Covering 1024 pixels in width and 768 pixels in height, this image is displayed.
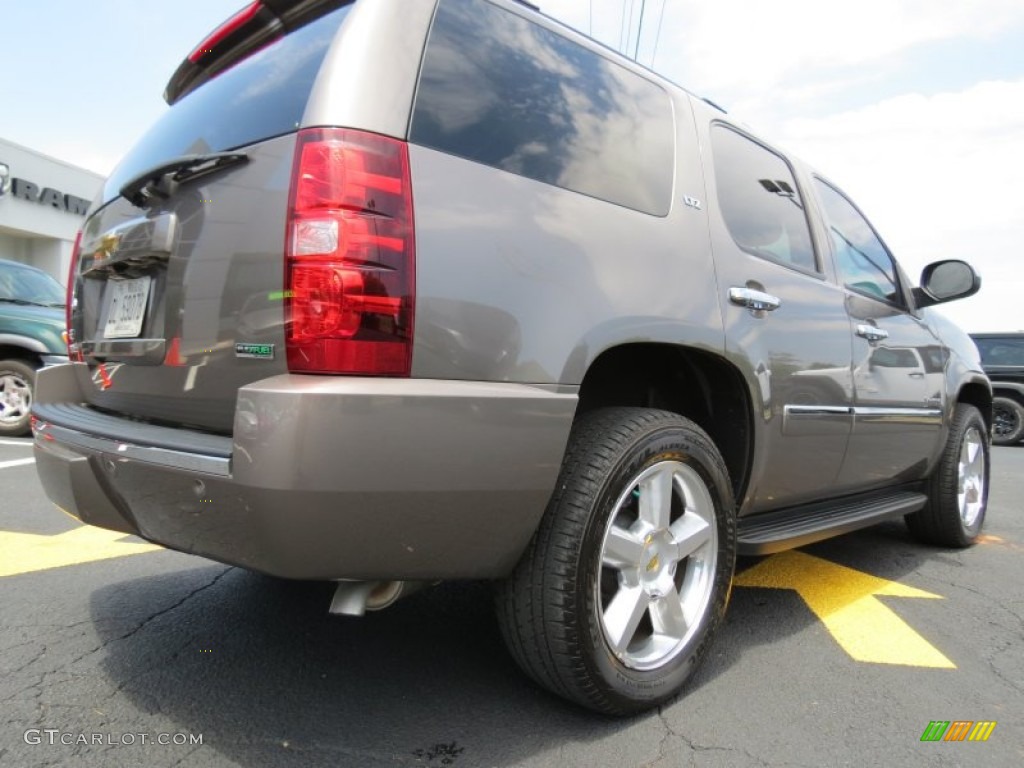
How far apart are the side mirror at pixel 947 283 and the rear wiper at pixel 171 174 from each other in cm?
333

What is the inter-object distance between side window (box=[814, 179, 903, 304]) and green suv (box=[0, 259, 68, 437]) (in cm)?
682

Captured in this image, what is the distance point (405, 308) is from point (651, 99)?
49.8 inches

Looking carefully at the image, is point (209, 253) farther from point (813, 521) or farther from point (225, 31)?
point (813, 521)

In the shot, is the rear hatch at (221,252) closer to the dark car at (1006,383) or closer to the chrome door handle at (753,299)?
the chrome door handle at (753,299)

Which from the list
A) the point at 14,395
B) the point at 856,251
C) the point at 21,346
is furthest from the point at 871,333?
the point at 14,395

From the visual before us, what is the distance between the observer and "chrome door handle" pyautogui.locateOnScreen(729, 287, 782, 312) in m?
2.29

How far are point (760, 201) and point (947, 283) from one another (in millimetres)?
1614

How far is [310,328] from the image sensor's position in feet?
4.91

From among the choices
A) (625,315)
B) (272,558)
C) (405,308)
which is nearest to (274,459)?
(272,558)

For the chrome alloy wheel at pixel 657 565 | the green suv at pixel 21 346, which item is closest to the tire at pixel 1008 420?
the chrome alloy wheel at pixel 657 565

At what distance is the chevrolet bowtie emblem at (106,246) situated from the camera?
2.07 metres

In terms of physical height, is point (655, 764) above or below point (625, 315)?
below

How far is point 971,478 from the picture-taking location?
4.14 meters

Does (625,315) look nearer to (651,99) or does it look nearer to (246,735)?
(651,99)
